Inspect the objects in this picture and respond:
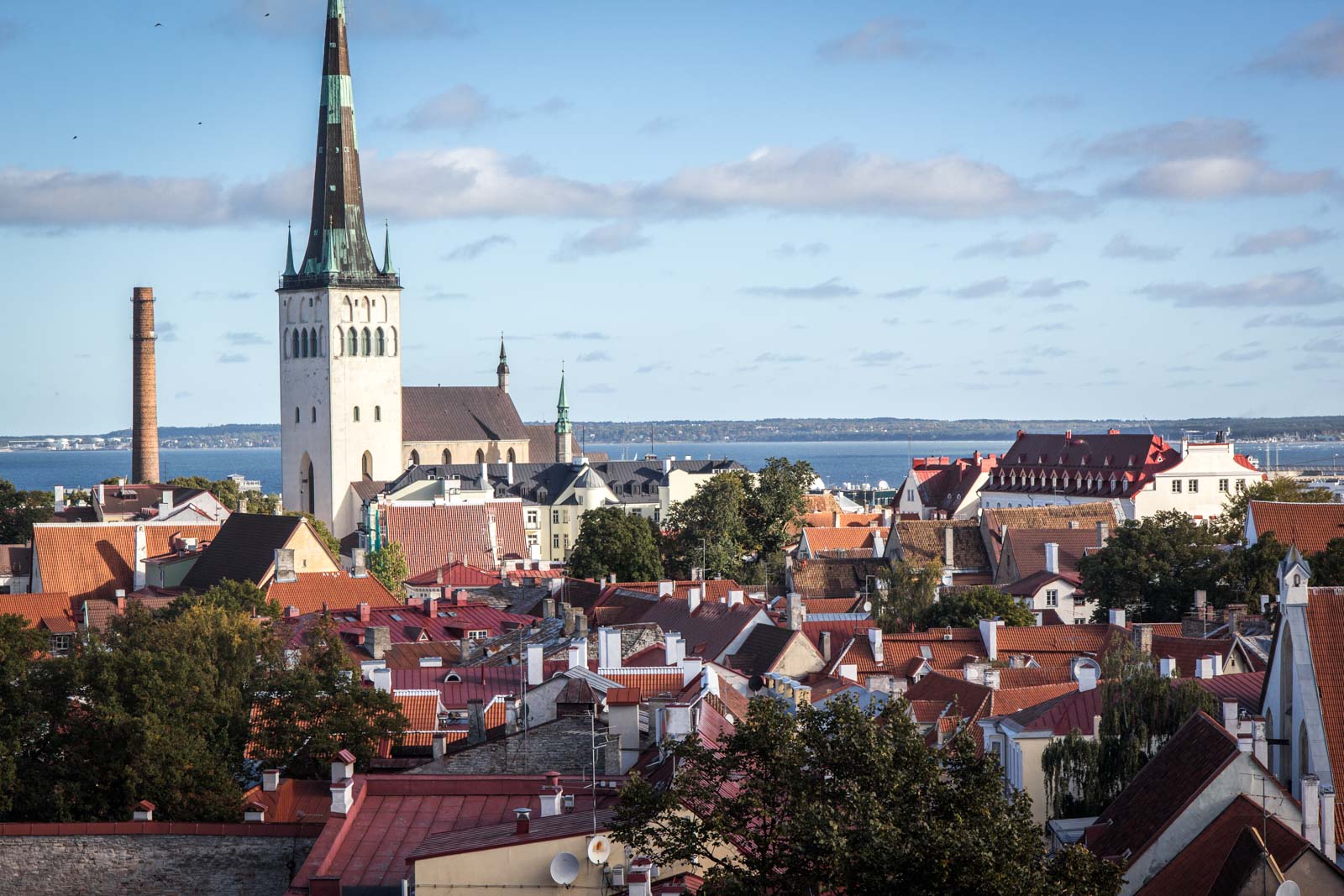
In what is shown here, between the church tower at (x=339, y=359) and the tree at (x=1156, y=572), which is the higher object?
the church tower at (x=339, y=359)

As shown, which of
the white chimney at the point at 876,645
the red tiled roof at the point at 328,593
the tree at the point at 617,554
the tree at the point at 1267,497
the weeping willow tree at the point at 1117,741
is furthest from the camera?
the tree at the point at 1267,497

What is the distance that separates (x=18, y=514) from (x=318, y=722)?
266 feet

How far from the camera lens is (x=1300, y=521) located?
6153 cm

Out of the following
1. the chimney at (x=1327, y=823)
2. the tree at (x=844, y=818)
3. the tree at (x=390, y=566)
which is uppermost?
the tree at (x=844, y=818)

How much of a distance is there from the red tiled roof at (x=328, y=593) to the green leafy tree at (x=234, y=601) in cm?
167

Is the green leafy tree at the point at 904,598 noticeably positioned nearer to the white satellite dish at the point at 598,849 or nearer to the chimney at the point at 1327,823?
the chimney at the point at 1327,823

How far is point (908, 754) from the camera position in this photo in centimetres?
1975

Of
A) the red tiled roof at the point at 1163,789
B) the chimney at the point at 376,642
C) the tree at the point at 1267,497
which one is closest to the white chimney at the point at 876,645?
the chimney at the point at 376,642

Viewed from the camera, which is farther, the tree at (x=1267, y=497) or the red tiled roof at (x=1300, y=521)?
the tree at (x=1267, y=497)

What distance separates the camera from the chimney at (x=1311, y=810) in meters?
24.8

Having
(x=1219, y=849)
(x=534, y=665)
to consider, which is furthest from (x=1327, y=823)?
(x=534, y=665)

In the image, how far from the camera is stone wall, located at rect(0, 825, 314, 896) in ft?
83.4

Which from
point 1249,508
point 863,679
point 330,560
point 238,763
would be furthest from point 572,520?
point 238,763

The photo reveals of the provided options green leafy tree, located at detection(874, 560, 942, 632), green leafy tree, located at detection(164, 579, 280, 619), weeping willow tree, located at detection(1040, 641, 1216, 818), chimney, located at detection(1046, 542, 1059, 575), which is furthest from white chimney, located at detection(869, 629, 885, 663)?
chimney, located at detection(1046, 542, 1059, 575)
